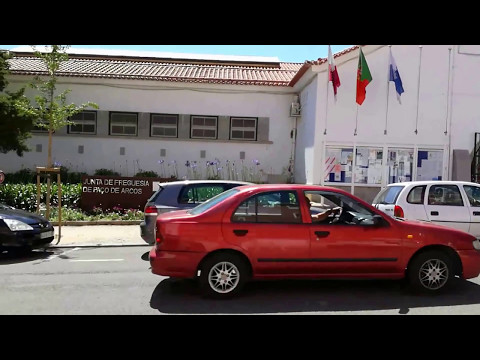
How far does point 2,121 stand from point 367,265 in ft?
42.1

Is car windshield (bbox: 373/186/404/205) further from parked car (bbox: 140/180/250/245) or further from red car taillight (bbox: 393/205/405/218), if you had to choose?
parked car (bbox: 140/180/250/245)

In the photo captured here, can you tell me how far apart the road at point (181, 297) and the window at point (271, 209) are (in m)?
1.06

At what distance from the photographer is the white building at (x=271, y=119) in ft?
46.2

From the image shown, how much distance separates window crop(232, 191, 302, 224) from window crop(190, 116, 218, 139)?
40.3 feet

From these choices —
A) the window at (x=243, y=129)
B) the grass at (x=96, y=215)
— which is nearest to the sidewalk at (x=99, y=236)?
the grass at (x=96, y=215)

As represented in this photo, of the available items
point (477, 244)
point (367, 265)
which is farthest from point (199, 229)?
point (477, 244)

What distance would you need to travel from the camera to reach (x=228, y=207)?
5660 millimetres

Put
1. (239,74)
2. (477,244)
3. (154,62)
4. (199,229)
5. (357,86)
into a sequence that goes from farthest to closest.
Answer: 1. (154,62)
2. (239,74)
3. (357,86)
4. (477,244)
5. (199,229)

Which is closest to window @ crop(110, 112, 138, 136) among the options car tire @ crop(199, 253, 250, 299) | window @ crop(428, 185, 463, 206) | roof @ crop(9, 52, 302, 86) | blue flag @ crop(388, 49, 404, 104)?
roof @ crop(9, 52, 302, 86)

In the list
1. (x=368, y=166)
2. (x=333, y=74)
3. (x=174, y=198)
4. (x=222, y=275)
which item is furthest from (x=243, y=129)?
(x=222, y=275)

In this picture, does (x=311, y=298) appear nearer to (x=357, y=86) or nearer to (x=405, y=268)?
(x=405, y=268)

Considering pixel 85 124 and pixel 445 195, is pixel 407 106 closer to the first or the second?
pixel 445 195

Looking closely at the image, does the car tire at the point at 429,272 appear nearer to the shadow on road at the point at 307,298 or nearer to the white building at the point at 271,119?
the shadow on road at the point at 307,298
